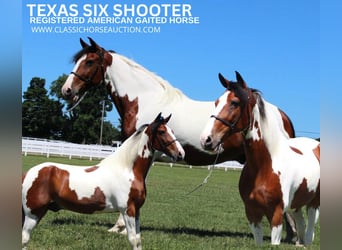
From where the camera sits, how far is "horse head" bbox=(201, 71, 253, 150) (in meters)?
2.87

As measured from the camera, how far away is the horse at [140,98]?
3.54 meters

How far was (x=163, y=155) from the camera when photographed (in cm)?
333

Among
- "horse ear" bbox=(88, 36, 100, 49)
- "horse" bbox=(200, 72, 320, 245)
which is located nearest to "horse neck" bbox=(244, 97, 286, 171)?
"horse" bbox=(200, 72, 320, 245)

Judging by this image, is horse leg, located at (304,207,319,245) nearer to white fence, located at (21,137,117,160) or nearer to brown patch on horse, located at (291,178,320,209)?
brown patch on horse, located at (291,178,320,209)

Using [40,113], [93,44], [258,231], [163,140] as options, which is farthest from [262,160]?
[40,113]

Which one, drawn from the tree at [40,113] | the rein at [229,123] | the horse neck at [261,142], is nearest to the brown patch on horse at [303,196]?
the horse neck at [261,142]

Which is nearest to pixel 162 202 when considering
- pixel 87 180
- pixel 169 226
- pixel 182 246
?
pixel 169 226

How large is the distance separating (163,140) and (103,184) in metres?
0.53

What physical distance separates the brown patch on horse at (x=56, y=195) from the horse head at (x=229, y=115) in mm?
880

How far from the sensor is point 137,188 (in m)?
3.11

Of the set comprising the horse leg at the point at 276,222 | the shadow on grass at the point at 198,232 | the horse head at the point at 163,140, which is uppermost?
the horse head at the point at 163,140

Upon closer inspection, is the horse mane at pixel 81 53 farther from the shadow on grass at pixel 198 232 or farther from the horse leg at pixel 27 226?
the shadow on grass at pixel 198 232

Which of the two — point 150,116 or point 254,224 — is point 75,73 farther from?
point 254,224

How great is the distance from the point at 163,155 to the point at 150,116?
1.57 feet
